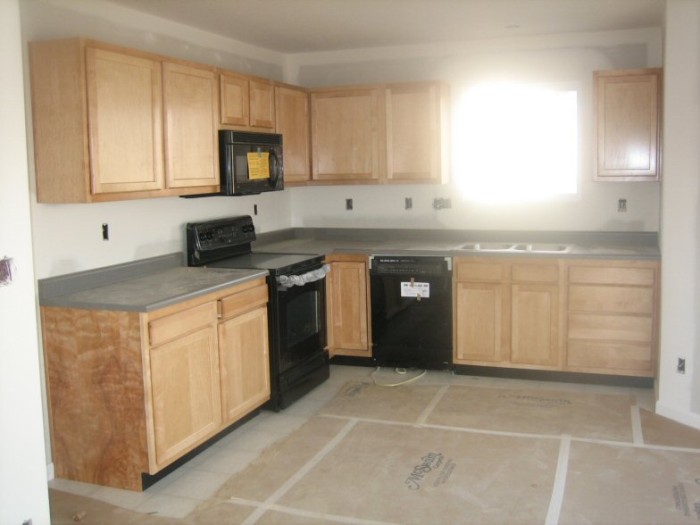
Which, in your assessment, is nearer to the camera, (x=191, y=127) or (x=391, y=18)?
(x=191, y=127)

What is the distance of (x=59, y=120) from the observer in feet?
11.2

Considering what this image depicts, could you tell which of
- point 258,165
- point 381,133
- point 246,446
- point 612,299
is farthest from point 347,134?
point 246,446

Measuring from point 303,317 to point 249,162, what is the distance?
1.06m

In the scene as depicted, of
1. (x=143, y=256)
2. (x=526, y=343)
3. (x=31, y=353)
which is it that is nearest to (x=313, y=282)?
(x=143, y=256)

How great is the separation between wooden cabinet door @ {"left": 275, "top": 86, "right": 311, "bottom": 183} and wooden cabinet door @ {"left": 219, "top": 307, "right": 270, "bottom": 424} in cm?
149

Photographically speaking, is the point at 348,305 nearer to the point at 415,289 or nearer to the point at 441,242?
the point at 415,289

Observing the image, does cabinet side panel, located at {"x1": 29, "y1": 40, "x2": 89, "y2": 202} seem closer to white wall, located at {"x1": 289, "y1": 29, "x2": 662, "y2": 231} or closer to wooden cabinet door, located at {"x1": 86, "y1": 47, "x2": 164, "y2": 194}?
wooden cabinet door, located at {"x1": 86, "y1": 47, "x2": 164, "y2": 194}

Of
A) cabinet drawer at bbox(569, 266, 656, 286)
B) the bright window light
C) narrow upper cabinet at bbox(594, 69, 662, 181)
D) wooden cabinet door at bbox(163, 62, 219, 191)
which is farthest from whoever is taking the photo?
the bright window light

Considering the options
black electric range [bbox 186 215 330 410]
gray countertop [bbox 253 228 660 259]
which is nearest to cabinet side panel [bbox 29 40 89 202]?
black electric range [bbox 186 215 330 410]

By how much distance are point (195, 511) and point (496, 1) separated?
10.6 feet

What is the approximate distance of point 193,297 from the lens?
11.9ft

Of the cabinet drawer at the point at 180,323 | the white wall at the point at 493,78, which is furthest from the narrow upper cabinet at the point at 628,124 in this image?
the cabinet drawer at the point at 180,323

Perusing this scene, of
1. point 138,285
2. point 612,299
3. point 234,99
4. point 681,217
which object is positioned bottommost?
point 612,299

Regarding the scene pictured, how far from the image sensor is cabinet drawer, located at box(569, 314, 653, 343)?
4766mm
